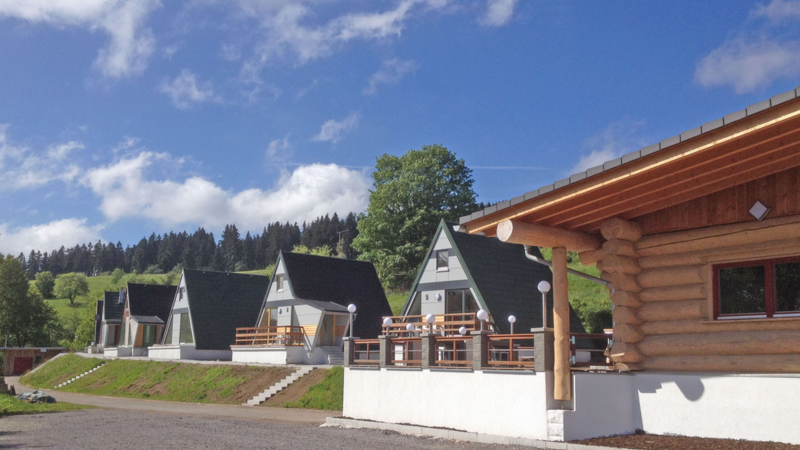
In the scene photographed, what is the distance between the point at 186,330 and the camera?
131ft

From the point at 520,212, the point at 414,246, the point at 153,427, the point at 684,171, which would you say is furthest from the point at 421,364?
the point at 414,246

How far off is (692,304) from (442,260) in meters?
15.7

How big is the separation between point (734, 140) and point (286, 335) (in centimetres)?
2573

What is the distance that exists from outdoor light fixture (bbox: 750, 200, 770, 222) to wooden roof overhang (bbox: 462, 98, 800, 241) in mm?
455

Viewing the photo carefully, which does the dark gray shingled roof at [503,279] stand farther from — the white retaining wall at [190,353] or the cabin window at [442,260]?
the white retaining wall at [190,353]

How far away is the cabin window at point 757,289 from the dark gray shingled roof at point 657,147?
2.95m

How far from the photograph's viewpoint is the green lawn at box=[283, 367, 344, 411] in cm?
2247

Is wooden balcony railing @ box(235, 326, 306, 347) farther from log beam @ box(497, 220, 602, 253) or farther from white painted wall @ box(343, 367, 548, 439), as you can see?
log beam @ box(497, 220, 602, 253)

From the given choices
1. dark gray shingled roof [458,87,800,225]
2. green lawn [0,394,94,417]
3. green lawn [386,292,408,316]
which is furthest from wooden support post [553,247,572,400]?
green lawn [386,292,408,316]

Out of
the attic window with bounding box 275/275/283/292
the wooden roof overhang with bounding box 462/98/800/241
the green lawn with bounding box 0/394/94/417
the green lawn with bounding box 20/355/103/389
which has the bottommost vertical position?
the green lawn with bounding box 20/355/103/389

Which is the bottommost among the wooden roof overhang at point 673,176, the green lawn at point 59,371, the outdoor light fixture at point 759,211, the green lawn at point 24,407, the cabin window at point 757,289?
the green lawn at point 59,371

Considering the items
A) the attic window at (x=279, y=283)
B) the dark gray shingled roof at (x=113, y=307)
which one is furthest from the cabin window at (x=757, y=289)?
the dark gray shingled roof at (x=113, y=307)

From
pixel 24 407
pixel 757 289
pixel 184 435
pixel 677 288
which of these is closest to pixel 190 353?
pixel 24 407

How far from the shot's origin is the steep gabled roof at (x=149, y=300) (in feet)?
154
